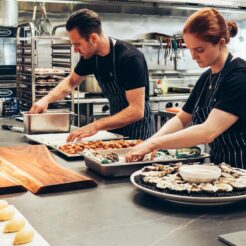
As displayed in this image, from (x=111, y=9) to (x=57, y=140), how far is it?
3.47 m

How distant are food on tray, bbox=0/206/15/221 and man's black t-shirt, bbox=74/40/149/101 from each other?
1.54 m

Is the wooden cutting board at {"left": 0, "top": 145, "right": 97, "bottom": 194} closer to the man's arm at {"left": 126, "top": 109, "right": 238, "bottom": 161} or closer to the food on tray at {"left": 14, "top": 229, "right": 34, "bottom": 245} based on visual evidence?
the man's arm at {"left": 126, "top": 109, "right": 238, "bottom": 161}

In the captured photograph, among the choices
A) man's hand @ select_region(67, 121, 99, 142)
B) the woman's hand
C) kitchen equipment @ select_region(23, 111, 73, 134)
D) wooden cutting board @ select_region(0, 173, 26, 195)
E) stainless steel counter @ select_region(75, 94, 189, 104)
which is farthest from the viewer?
stainless steel counter @ select_region(75, 94, 189, 104)

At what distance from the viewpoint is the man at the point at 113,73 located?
2.70 meters

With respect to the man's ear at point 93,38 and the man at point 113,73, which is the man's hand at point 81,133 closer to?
the man at point 113,73

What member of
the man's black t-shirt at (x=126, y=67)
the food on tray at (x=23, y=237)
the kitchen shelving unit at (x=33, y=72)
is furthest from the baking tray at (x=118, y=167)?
the kitchen shelving unit at (x=33, y=72)

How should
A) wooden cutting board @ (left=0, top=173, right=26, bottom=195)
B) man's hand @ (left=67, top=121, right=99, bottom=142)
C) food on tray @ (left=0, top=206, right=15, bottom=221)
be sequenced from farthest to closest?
man's hand @ (left=67, top=121, right=99, bottom=142) < wooden cutting board @ (left=0, top=173, right=26, bottom=195) < food on tray @ (left=0, top=206, right=15, bottom=221)

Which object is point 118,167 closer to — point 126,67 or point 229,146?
point 229,146

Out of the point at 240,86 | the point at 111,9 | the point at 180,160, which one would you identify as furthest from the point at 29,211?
the point at 111,9

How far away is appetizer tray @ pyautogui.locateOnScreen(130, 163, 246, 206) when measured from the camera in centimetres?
143

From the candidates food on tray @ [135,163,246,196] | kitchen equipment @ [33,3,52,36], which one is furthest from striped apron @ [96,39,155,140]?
kitchen equipment @ [33,3,52,36]

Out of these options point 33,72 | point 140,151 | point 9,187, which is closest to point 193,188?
point 140,151

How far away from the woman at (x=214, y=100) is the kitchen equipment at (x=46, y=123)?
0.94m

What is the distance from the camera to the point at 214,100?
217 cm
